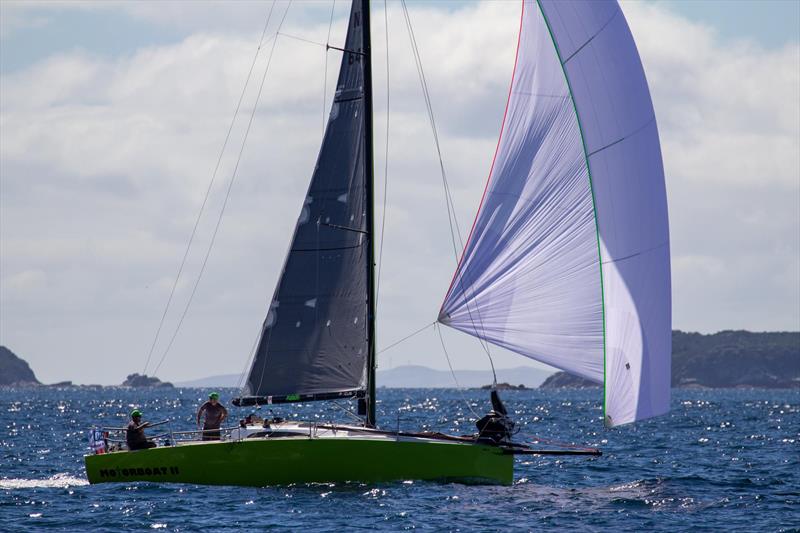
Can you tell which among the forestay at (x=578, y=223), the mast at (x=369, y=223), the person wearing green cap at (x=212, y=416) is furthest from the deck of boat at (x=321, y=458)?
the forestay at (x=578, y=223)

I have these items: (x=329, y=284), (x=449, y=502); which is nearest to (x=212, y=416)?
(x=329, y=284)

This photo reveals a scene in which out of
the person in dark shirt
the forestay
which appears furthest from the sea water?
the forestay

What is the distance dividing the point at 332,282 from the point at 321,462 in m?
3.70

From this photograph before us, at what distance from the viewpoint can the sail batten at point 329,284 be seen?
23.3m

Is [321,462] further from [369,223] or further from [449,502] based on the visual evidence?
[369,223]

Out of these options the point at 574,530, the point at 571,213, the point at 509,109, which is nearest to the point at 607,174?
the point at 571,213

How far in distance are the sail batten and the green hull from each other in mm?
1749

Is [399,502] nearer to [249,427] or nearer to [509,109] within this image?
[249,427]

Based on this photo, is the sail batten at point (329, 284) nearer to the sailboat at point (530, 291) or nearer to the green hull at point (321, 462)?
the sailboat at point (530, 291)

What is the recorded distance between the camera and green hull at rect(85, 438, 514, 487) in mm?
21422

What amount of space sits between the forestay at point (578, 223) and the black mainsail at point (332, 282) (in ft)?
8.54

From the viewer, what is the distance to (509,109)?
21.5 meters

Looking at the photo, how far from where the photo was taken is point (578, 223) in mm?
20734

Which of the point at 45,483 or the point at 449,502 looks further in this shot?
the point at 45,483
